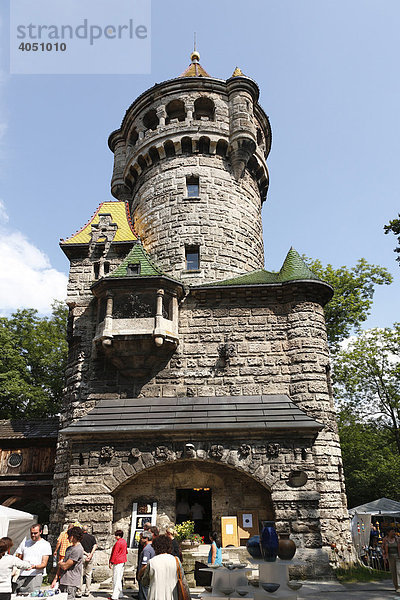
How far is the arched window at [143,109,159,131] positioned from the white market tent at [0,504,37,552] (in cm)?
1572

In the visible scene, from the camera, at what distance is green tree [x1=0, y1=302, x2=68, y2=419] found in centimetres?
2462

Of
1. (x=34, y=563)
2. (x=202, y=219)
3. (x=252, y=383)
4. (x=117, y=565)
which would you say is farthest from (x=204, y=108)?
(x=34, y=563)

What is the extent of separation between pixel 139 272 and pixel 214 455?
19.8ft

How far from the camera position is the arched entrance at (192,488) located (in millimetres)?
12062

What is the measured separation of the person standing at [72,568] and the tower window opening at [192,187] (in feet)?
45.2

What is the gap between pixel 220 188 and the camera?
18047 mm

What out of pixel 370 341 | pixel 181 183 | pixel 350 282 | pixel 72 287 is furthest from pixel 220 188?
pixel 370 341

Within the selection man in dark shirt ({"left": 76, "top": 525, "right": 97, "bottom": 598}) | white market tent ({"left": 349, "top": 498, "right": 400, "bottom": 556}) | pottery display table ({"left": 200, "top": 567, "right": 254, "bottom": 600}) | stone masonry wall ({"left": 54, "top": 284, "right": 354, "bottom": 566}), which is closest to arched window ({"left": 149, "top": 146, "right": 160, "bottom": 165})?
stone masonry wall ({"left": 54, "top": 284, "right": 354, "bottom": 566})

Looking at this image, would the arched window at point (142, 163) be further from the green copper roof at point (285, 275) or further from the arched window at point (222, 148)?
the green copper roof at point (285, 275)

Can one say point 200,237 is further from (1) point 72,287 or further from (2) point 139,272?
(1) point 72,287

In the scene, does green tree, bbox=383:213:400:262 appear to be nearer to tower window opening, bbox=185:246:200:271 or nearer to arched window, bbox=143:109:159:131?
tower window opening, bbox=185:246:200:271

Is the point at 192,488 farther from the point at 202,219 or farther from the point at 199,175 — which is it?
the point at 199,175

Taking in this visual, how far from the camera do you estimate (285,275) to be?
15156 mm

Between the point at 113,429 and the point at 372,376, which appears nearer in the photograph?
the point at 113,429
